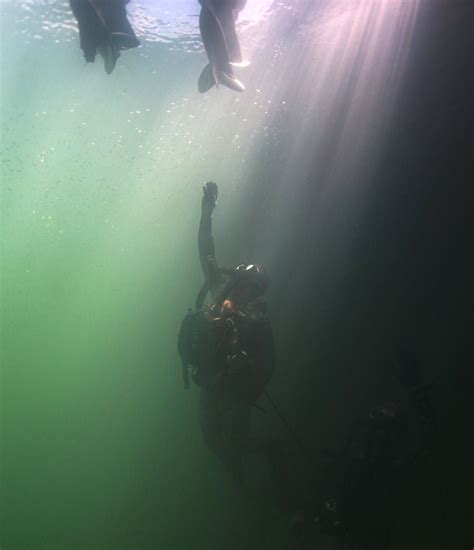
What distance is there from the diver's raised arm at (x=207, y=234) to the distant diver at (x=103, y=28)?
2.42 m

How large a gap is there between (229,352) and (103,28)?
4.57 m

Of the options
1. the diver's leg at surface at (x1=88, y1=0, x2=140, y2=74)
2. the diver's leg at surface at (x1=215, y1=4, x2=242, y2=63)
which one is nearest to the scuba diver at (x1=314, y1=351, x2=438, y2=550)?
the diver's leg at surface at (x1=215, y1=4, x2=242, y2=63)

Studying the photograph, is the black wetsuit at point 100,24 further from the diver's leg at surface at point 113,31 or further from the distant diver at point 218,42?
the distant diver at point 218,42

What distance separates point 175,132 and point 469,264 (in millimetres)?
11631

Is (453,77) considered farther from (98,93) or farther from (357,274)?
(98,93)

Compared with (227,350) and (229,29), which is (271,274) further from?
(229,29)

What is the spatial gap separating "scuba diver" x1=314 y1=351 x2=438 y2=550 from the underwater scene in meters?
0.04

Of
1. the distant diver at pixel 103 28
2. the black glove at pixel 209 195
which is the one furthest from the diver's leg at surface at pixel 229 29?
the black glove at pixel 209 195

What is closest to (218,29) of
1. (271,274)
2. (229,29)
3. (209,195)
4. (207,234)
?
(229,29)

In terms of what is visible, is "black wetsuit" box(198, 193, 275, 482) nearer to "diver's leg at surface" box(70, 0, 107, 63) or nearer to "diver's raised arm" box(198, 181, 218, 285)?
"diver's raised arm" box(198, 181, 218, 285)

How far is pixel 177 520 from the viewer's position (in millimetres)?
9945

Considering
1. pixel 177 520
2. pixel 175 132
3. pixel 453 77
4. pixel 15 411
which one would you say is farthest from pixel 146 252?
pixel 453 77

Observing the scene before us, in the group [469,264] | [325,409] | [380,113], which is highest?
[380,113]

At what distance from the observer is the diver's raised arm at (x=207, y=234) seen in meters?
6.11
